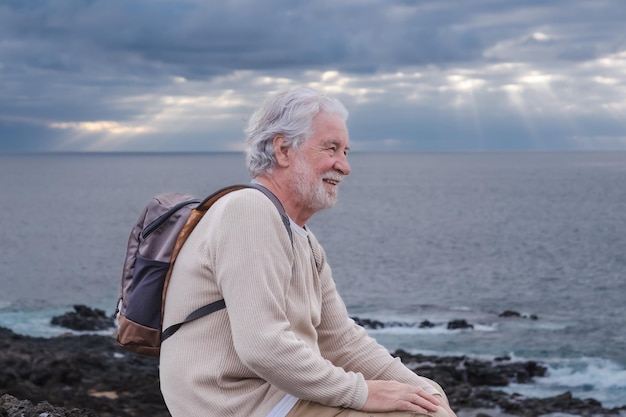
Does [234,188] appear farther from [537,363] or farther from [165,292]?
[537,363]

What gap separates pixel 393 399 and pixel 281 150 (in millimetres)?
979

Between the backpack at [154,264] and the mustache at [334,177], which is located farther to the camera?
the mustache at [334,177]

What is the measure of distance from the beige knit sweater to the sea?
17.6 metres

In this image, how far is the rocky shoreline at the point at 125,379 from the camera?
15547 mm

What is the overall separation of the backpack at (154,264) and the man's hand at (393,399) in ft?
2.05

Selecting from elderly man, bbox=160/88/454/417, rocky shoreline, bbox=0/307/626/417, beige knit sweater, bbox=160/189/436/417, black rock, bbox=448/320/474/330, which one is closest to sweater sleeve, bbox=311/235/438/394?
elderly man, bbox=160/88/454/417

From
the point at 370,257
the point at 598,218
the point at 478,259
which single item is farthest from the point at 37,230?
the point at 598,218

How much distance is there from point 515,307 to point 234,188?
30.3m

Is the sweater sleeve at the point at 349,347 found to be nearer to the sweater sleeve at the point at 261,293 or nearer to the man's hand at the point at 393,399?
the man's hand at the point at 393,399

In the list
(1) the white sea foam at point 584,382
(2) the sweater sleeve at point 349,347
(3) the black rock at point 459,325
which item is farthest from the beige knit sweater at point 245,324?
(3) the black rock at point 459,325

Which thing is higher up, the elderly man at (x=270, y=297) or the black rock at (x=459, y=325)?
the elderly man at (x=270, y=297)

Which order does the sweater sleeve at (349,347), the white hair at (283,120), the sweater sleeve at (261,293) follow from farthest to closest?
the sweater sleeve at (349,347) < the white hair at (283,120) < the sweater sleeve at (261,293)

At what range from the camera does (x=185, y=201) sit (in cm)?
321

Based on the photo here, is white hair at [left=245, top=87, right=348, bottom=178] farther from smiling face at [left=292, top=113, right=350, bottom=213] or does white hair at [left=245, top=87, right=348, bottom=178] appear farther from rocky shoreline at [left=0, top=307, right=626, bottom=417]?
rocky shoreline at [left=0, top=307, right=626, bottom=417]
